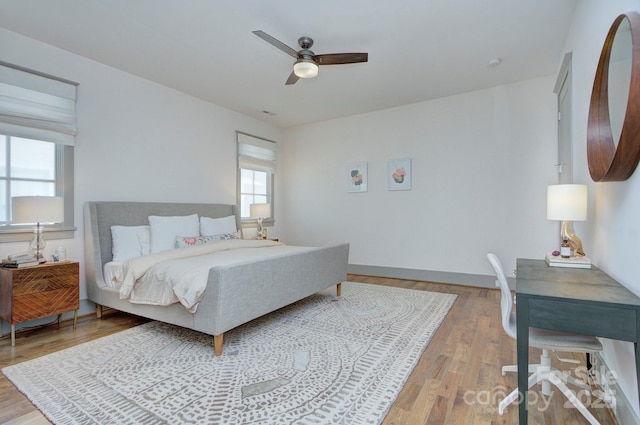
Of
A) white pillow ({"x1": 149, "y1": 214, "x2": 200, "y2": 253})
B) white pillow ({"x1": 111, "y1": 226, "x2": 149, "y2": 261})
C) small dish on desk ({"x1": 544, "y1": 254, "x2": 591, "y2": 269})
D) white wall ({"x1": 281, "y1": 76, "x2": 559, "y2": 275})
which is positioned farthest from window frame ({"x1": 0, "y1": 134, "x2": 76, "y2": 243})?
small dish on desk ({"x1": 544, "y1": 254, "x2": 591, "y2": 269})

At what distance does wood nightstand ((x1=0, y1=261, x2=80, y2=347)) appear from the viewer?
256cm

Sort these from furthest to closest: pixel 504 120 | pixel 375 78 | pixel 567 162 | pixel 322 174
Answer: pixel 322 174, pixel 504 120, pixel 375 78, pixel 567 162

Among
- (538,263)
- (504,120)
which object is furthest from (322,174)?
(538,263)

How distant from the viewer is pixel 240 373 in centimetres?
211

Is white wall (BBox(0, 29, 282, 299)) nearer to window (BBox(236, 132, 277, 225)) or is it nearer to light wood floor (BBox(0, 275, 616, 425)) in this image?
window (BBox(236, 132, 277, 225))

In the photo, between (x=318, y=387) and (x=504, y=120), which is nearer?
(x=318, y=387)

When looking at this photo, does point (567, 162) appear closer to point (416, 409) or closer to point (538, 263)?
point (538, 263)

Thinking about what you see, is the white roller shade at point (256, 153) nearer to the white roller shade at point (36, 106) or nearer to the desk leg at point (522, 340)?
the white roller shade at point (36, 106)

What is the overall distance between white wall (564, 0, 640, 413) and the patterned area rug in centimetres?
114

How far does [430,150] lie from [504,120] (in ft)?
3.41

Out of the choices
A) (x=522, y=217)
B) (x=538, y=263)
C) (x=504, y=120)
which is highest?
(x=504, y=120)

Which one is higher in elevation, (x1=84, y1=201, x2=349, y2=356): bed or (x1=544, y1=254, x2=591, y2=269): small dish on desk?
(x1=544, y1=254, x2=591, y2=269): small dish on desk

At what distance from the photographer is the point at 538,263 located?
229 centimetres

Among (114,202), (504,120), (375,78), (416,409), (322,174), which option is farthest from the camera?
(322,174)
